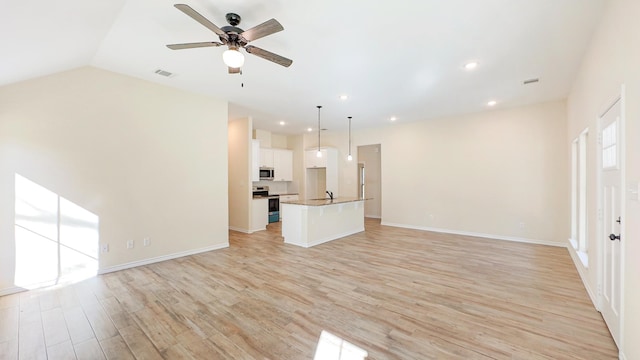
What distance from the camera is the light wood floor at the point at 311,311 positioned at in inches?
79.6

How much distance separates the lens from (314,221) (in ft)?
16.9

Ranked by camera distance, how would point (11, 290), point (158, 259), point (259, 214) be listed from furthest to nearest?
point (259, 214) → point (158, 259) → point (11, 290)

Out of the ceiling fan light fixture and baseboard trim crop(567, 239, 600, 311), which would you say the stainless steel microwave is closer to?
the ceiling fan light fixture

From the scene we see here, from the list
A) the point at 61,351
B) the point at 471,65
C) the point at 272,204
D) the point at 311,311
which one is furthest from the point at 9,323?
the point at 471,65

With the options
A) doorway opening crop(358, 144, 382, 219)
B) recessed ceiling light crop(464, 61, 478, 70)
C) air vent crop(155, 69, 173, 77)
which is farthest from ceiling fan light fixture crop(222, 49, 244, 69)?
doorway opening crop(358, 144, 382, 219)

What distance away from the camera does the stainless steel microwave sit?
7508 mm

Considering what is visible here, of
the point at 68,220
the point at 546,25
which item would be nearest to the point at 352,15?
the point at 546,25

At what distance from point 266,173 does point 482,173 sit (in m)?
5.68

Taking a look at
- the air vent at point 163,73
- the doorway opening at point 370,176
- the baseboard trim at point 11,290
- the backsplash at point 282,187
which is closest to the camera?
the baseboard trim at point 11,290

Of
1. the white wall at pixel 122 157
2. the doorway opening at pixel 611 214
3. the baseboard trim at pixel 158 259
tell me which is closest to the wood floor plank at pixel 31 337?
the white wall at pixel 122 157

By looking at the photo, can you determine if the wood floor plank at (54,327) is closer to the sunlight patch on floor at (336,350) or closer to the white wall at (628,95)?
the sunlight patch on floor at (336,350)

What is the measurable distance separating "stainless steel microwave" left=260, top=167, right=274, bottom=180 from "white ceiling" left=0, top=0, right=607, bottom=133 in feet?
10.3

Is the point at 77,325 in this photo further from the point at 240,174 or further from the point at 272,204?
the point at 272,204

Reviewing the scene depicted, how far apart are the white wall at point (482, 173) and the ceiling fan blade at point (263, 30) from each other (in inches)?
216
